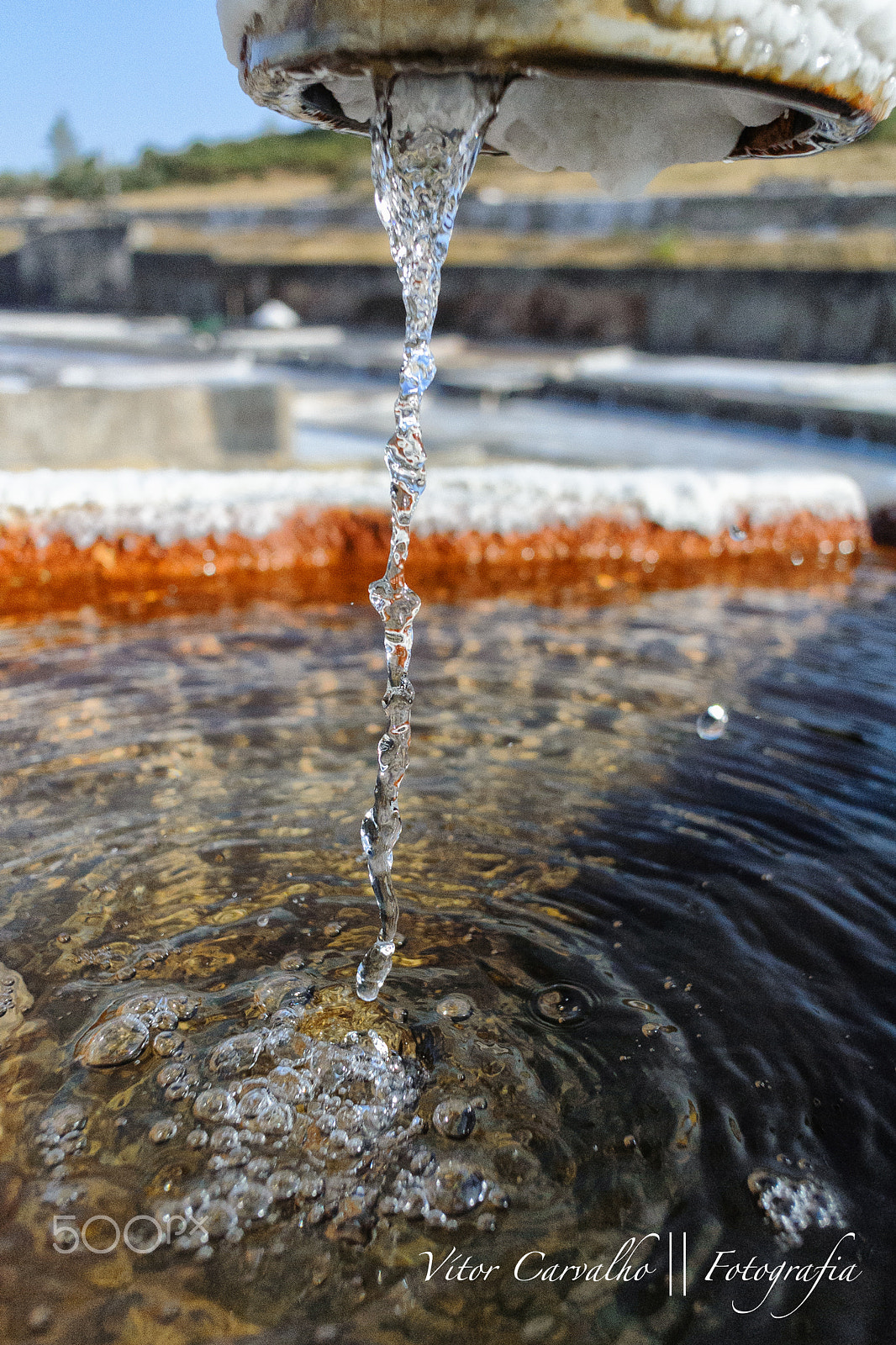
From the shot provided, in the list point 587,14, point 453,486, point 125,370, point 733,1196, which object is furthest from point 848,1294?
point 125,370

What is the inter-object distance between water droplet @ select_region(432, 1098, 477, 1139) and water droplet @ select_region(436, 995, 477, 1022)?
0.56 feet

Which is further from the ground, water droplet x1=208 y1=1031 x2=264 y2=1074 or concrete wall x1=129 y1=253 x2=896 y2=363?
concrete wall x1=129 y1=253 x2=896 y2=363

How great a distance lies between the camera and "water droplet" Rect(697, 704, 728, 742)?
8.42ft

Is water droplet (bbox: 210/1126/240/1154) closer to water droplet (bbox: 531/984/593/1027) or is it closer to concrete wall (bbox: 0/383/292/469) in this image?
water droplet (bbox: 531/984/593/1027)

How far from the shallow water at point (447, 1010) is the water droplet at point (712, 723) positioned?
4 cm

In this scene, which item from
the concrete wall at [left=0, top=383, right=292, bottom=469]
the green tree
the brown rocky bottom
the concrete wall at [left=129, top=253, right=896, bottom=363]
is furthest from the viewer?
the green tree

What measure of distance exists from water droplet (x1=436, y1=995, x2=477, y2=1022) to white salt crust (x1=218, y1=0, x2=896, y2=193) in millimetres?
1183

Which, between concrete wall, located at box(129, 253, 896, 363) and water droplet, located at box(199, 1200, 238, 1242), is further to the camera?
concrete wall, located at box(129, 253, 896, 363)

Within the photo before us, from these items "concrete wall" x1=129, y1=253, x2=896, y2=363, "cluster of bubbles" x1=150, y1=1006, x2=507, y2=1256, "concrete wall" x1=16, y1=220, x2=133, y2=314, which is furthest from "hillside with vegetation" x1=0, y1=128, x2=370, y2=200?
"cluster of bubbles" x1=150, y1=1006, x2=507, y2=1256

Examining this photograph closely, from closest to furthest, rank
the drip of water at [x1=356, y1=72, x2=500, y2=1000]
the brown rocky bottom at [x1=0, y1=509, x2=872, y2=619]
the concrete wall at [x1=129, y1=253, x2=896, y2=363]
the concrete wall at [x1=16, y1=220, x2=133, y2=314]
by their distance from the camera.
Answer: the drip of water at [x1=356, y1=72, x2=500, y2=1000] < the brown rocky bottom at [x1=0, y1=509, x2=872, y2=619] < the concrete wall at [x1=129, y1=253, x2=896, y2=363] < the concrete wall at [x1=16, y1=220, x2=133, y2=314]

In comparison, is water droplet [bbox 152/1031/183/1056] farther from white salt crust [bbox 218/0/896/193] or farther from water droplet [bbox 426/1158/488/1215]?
white salt crust [bbox 218/0/896/193]

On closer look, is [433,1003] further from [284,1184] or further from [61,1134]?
[61,1134]

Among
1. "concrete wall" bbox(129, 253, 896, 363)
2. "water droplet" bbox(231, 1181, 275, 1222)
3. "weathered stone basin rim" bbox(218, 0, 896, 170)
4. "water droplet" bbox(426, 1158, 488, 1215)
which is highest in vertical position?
"concrete wall" bbox(129, 253, 896, 363)

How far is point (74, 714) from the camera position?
2.54 m
